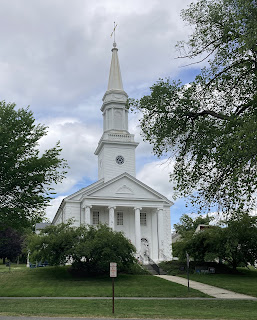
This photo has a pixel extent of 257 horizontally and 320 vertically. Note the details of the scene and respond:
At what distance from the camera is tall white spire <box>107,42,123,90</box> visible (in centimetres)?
5100

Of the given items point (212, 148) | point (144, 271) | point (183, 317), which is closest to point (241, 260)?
point (144, 271)

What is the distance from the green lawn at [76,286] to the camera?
70.4 feet

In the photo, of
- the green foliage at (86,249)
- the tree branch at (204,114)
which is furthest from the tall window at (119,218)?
the tree branch at (204,114)

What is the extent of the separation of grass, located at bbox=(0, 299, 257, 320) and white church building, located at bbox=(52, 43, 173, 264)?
948 inches

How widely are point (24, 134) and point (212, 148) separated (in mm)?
11268

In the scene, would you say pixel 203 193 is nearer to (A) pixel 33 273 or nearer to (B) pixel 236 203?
(B) pixel 236 203

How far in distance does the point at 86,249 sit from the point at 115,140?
2120 cm

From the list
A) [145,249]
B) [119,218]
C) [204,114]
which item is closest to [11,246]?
[119,218]

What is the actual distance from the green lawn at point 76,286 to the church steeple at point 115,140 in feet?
57.4

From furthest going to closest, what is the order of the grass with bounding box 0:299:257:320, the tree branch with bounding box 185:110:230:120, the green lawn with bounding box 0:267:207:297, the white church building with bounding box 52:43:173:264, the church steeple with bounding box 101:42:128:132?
the church steeple with bounding box 101:42:128:132 → the white church building with bounding box 52:43:173:264 → the green lawn with bounding box 0:267:207:297 → the tree branch with bounding box 185:110:230:120 → the grass with bounding box 0:299:257:320

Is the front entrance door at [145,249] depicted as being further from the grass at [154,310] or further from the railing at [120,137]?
the grass at [154,310]

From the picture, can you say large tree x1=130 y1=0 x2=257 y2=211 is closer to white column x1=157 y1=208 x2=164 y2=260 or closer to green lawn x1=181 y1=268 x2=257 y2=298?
green lawn x1=181 y1=268 x2=257 y2=298

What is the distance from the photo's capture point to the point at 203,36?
1631cm

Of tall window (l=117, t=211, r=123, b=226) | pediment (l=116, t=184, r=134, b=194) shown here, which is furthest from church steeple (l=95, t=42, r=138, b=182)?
tall window (l=117, t=211, r=123, b=226)
